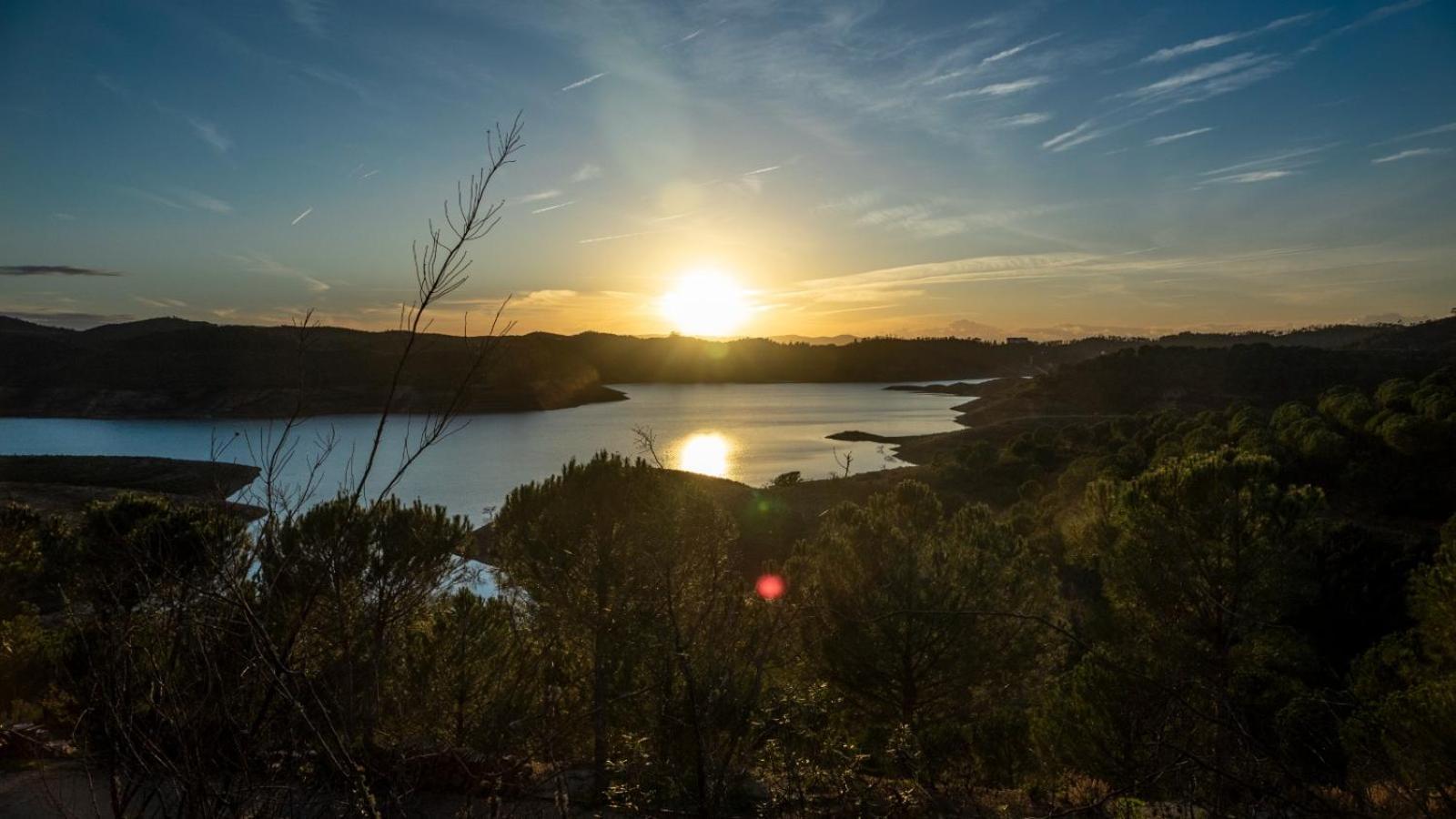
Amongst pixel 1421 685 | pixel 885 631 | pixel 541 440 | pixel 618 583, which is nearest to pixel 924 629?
pixel 885 631

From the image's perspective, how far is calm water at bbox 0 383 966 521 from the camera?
177ft

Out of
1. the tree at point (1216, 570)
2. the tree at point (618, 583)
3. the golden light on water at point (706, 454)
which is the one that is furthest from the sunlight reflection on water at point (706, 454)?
the tree at point (1216, 570)

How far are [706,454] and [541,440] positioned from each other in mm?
17070

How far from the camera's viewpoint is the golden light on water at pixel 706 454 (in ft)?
204

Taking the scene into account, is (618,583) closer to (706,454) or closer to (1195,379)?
(706,454)

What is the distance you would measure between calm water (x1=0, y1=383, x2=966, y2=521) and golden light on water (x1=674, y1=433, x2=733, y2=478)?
11cm

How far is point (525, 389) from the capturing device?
361 feet

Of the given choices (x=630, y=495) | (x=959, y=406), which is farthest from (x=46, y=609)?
Result: (x=959, y=406)

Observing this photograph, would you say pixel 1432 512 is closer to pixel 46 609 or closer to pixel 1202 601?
pixel 1202 601

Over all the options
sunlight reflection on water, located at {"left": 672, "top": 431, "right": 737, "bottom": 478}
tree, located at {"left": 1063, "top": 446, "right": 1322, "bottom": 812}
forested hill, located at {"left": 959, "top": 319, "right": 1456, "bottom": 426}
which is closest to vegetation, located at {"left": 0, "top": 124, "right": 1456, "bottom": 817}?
tree, located at {"left": 1063, "top": 446, "right": 1322, "bottom": 812}

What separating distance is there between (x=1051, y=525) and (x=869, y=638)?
19.4m

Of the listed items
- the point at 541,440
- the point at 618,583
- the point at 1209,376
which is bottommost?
the point at 541,440

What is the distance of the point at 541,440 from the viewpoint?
7450 centimetres

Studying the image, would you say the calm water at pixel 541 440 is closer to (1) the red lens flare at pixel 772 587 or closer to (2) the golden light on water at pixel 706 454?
(2) the golden light on water at pixel 706 454
